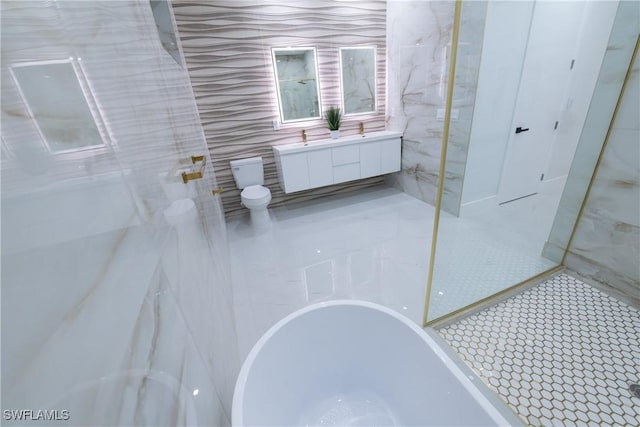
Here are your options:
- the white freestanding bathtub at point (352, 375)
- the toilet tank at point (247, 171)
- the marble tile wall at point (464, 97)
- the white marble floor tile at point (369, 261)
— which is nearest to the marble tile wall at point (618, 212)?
the white marble floor tile at point (369, 261)

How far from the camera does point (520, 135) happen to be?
9.29ft

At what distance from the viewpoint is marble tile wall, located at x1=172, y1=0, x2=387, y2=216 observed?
9.12 ft

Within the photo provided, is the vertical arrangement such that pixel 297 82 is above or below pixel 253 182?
above

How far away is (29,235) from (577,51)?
3.88m

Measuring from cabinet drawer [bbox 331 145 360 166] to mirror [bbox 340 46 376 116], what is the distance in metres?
0.56

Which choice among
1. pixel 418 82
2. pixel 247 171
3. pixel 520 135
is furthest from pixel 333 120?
pixel 520 135

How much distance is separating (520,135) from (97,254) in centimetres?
356

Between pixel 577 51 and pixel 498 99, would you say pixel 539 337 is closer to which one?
pixel 498 99

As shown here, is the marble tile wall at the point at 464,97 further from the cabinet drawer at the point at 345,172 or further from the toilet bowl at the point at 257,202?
the toilet bowl at the point at 257,202

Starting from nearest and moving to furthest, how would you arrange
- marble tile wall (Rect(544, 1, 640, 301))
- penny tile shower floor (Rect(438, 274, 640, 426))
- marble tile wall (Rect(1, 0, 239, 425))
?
1. marble tile wall (Rect(1, 0, 239, 425))
2. penny tile shower floor (Rect(438, 274, 640, 426))
3. marble tile wall (Rect(544, 1, 640, 301))

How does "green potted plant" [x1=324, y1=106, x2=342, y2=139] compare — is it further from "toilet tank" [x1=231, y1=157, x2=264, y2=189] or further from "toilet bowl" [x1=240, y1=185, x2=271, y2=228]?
"toilet bowl" [x1=240, y1=185, x2=271, y2=228]

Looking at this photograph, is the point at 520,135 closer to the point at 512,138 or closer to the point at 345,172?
the point at 512,138

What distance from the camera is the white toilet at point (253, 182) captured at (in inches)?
121

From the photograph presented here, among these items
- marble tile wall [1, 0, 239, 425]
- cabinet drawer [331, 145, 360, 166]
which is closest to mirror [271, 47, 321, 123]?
cabinet drawer [331, 145, 360, 166]
